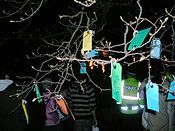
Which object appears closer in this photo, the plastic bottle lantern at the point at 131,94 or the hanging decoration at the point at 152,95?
the hanging decoration at the point at 152,95

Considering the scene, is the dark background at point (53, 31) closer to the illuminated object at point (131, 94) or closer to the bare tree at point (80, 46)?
the bare tree at point (80, 46)

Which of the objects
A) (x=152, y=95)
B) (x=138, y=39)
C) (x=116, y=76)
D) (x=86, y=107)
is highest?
(x=138, y=39)

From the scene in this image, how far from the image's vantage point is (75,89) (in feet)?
19.2

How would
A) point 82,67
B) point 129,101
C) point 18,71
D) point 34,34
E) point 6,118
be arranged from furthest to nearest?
1. point 18,71
2. point 34,34
3. point 129,101
4. point 6,118
5. point 82,67

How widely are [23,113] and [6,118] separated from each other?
0.99ft

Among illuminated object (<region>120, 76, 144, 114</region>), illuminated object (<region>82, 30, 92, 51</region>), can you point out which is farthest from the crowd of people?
illuminated object (<region>82, 30, 92, 51</region>)

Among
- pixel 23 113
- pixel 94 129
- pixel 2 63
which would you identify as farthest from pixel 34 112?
pixel 2 63

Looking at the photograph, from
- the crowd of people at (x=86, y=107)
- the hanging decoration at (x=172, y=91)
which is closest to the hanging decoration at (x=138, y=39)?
the hanging decoration at (x=172, y=91)

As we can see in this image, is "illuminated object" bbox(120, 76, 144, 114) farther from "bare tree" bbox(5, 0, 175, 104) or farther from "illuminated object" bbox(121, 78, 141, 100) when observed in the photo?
"bare tree" bbox(5, 0, 175, 104)

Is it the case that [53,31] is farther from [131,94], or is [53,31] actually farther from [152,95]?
[152,95]

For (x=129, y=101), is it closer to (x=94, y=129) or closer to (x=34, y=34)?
(x=94, y=129)

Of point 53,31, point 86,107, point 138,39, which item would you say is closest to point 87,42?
point 138,39

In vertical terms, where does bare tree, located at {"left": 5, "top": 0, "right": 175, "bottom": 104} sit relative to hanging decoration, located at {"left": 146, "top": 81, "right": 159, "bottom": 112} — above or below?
above

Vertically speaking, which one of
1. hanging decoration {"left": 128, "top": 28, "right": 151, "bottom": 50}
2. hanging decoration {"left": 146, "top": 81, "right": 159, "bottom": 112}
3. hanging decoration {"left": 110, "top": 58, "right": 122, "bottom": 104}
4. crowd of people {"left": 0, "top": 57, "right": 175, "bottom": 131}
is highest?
hanging decoration {"left": 128, "top": 28, "right": 151, "bottom": 50}
